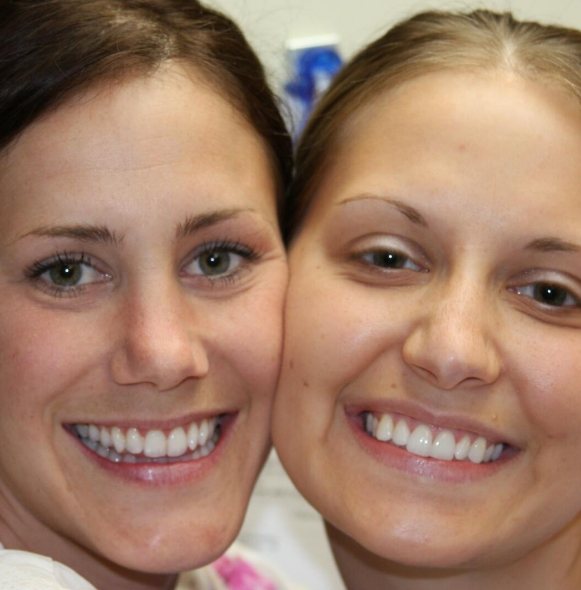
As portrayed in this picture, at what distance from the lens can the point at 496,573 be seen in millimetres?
1595

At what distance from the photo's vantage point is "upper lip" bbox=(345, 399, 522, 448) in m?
1.42

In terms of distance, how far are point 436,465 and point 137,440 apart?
409 mm

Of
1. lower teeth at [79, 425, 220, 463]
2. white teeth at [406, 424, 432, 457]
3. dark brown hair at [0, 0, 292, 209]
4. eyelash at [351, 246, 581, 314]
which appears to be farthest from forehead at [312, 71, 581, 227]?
lower teeth at [79, 425, 220, 463]

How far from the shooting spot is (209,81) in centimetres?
152

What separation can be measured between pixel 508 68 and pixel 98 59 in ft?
1.89

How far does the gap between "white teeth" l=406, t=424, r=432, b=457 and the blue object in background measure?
135cm

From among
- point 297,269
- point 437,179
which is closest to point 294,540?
point 297,269

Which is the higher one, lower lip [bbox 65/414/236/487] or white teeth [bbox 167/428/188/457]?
white teeth [bbox 167/428/188/457]

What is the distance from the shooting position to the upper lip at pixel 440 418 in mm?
1416

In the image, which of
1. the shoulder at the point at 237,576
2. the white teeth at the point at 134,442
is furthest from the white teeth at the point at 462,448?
the shoulder at the point at 237,576

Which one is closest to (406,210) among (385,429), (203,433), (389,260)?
(389,260)

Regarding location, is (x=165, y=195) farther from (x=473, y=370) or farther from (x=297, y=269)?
(x=473, y=370)

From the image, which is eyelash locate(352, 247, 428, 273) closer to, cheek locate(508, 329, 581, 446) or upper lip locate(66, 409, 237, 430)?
cheek locate(508, 329, 581, 446)

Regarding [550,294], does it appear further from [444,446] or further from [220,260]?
[220,260]
